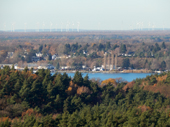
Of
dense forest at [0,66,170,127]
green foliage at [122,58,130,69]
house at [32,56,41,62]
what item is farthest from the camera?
house at [32,56,41,62]

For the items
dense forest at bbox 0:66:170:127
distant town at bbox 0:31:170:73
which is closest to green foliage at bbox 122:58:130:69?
distant town at bbox 0:31:170:73

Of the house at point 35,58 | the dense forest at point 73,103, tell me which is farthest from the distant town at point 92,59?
the dense forest at point 73,103

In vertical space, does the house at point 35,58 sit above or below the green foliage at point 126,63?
below

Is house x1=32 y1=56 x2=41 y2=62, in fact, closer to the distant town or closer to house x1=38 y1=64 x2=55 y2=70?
the distant town

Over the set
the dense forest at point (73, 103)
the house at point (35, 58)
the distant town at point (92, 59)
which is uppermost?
the dense forest at point (73, 103)

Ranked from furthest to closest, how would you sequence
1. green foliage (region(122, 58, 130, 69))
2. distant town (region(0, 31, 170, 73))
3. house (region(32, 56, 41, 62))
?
house (region(32, 56, 41, 62)) < green foliage (region(122, 58, 130, 69)) < distant town (region(0, 31, 170, 73))

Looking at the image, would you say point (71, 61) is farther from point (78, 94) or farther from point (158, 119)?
point (158, 119)

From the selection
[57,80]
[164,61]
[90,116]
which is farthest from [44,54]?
[90,116]

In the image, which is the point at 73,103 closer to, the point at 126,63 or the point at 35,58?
the point at 126,63

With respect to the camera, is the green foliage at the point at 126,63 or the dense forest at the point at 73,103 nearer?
the dense forest at the point at 73,103

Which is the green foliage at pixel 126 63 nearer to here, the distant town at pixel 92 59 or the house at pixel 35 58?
the distant town at pixel 92 59
